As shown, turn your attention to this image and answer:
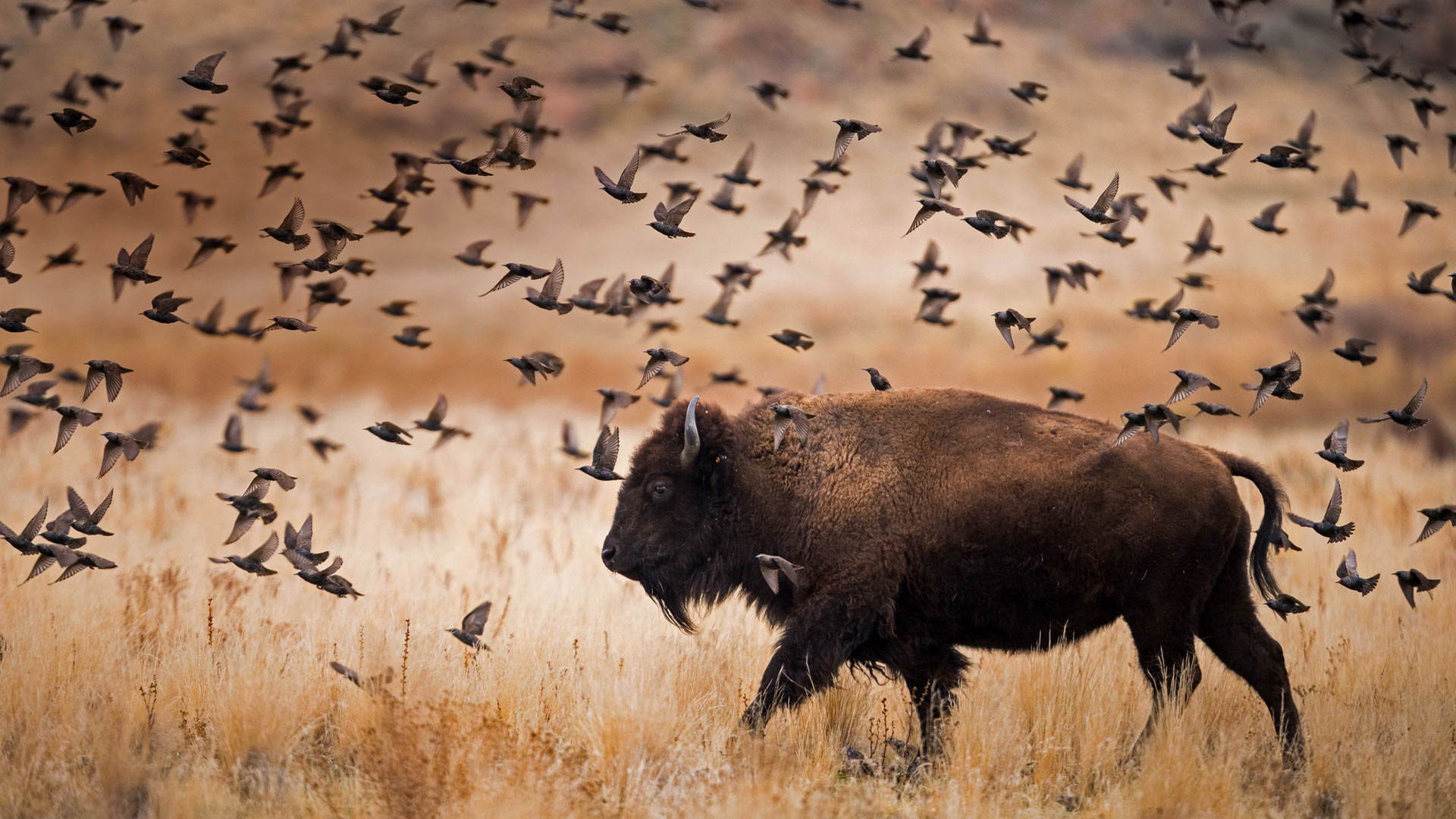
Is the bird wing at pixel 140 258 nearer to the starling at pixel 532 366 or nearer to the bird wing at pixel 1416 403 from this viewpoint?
the starling at pixel 532 366

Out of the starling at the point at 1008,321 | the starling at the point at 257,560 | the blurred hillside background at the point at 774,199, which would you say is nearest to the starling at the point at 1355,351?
the starling at the point at 1008,321

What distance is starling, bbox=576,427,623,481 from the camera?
6.75 metres

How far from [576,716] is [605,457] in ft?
5.73

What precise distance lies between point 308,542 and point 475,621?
3.55ft

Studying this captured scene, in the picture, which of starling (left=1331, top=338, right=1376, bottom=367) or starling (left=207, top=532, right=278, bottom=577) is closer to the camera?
starling (left=207, top=532, right=278, bottom=577)

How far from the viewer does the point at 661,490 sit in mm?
6461

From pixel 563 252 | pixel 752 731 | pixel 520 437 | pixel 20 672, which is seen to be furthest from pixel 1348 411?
pixel 563 252

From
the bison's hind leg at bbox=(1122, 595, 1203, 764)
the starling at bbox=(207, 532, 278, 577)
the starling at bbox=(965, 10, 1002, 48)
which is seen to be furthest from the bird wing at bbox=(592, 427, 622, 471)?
the starling at bbox=(965, 10, 1002, 48)

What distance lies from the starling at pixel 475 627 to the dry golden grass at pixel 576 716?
0.60 ft

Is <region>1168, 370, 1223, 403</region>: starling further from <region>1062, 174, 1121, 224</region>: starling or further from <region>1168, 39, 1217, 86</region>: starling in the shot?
<region>1168, 39, 1217, 86</region>: starling

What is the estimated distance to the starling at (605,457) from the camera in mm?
6746

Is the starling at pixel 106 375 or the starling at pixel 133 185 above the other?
the starling at pixel 133 185

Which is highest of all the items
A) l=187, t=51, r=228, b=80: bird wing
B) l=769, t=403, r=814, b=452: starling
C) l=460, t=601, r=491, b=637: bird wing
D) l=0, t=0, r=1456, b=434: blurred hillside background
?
l=187, t=51, r=228, b=80: bird wing

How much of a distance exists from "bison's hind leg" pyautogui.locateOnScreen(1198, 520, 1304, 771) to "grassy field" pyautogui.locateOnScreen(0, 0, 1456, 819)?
221 mm
